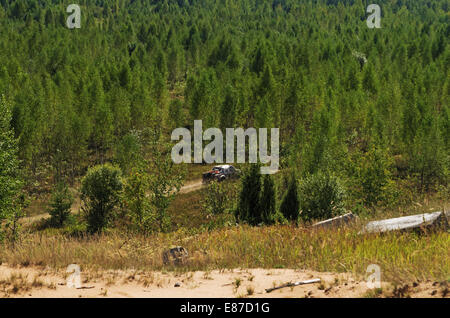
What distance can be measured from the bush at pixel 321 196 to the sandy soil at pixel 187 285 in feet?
56.5

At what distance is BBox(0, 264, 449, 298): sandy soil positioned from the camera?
1090 cm

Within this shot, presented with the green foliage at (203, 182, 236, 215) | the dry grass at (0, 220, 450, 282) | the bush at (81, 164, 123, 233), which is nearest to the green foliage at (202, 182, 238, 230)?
the green foliage at (203, 182, 236, 215)

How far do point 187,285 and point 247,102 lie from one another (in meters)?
61.3

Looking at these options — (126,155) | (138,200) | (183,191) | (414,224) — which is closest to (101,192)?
(138,200)

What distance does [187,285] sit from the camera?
476 inches

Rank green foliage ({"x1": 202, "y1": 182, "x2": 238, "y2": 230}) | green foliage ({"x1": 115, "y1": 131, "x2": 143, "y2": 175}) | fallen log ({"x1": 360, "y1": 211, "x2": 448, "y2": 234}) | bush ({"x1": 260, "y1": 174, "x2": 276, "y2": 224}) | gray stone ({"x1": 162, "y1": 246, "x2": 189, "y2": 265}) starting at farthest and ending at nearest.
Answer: green foliage ({"x1": 115, "y1": 131, "x2": 143, "y2": 175}), green foliage ({"x1": 202, "y1": 182, "x2": 238, "y2": 230}), bush ({"x1": 260, "y1": 174, "x2": 276, "y2": 224}), fallen log ({"x1": 360, "y1": 211, "x2": 448, "y2": 234}), gray stone ({"x1": 162, "y1": 246, "x2": 189, "y2": 265})

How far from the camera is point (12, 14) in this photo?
155 m

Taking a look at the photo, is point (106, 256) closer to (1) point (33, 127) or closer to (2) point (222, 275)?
(2) point (222, 275)

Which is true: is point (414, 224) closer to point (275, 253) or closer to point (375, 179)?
point (275, 253)

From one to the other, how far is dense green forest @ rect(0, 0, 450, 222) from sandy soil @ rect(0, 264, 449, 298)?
71.8 feet

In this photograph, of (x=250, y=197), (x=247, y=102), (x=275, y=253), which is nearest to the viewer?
(x=275, y=253)

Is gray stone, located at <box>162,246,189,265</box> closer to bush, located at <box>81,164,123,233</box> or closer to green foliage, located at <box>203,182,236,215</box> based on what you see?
bush, located at <box>81,164,123,233</box>

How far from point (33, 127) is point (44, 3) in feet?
462
